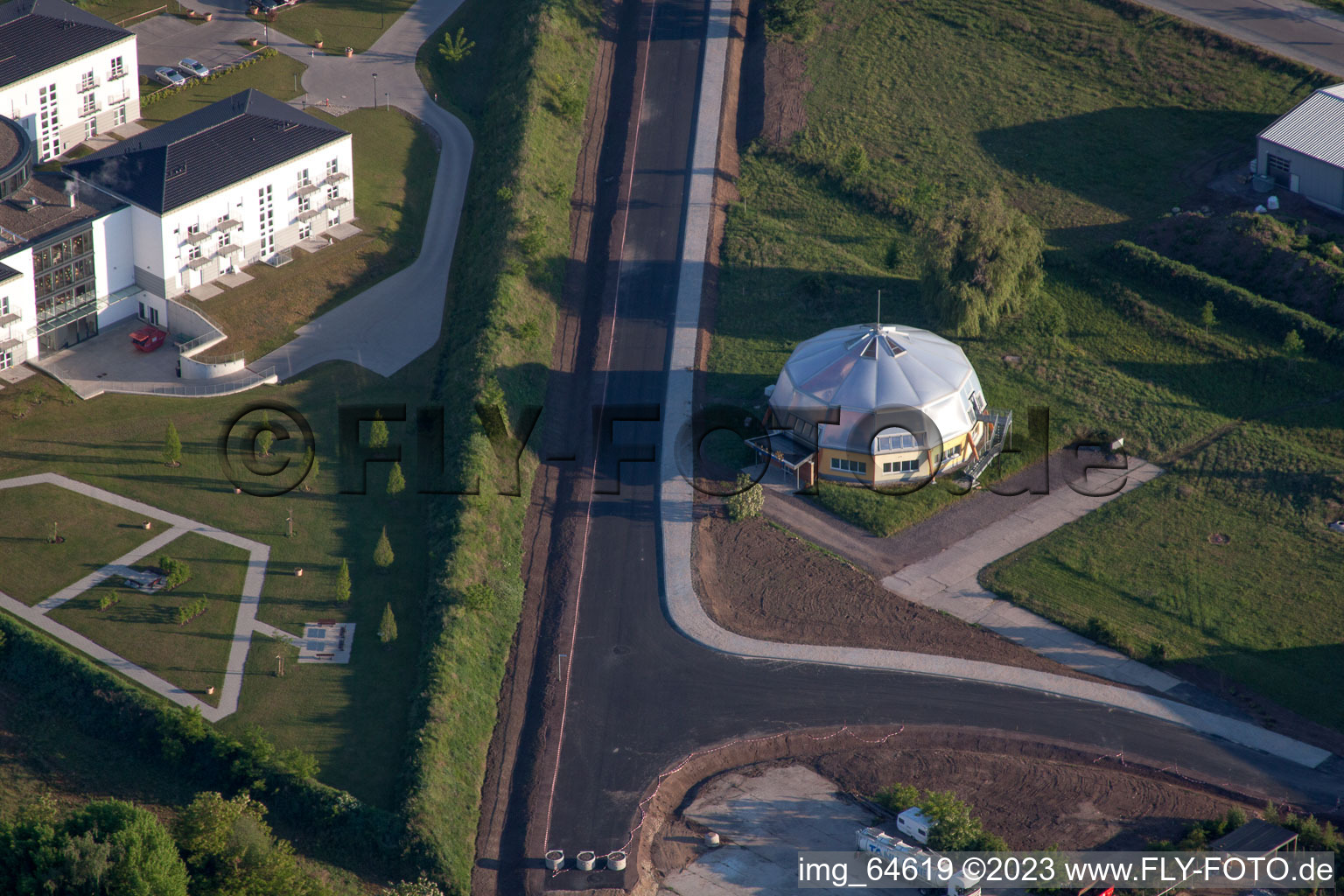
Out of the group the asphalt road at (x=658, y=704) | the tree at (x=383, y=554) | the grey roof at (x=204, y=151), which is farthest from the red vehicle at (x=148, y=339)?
the asphalt road at (x=658, y=704)

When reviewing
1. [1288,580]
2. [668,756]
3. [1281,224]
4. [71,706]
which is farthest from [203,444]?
[1281,224]

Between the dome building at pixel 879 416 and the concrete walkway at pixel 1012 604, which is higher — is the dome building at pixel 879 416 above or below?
above

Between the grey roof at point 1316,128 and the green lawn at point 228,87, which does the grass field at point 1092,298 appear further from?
the green lawn at point 228,87

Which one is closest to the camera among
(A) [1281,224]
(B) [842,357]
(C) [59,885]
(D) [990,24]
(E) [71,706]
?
(C) [59,885]

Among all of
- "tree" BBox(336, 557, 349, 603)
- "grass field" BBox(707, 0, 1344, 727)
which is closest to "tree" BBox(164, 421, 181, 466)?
"tree" BBox(336, 557, 349, 603)

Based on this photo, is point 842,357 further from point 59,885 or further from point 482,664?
point 59,885

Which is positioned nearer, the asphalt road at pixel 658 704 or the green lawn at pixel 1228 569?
the asphalt road at pixel 658 704
